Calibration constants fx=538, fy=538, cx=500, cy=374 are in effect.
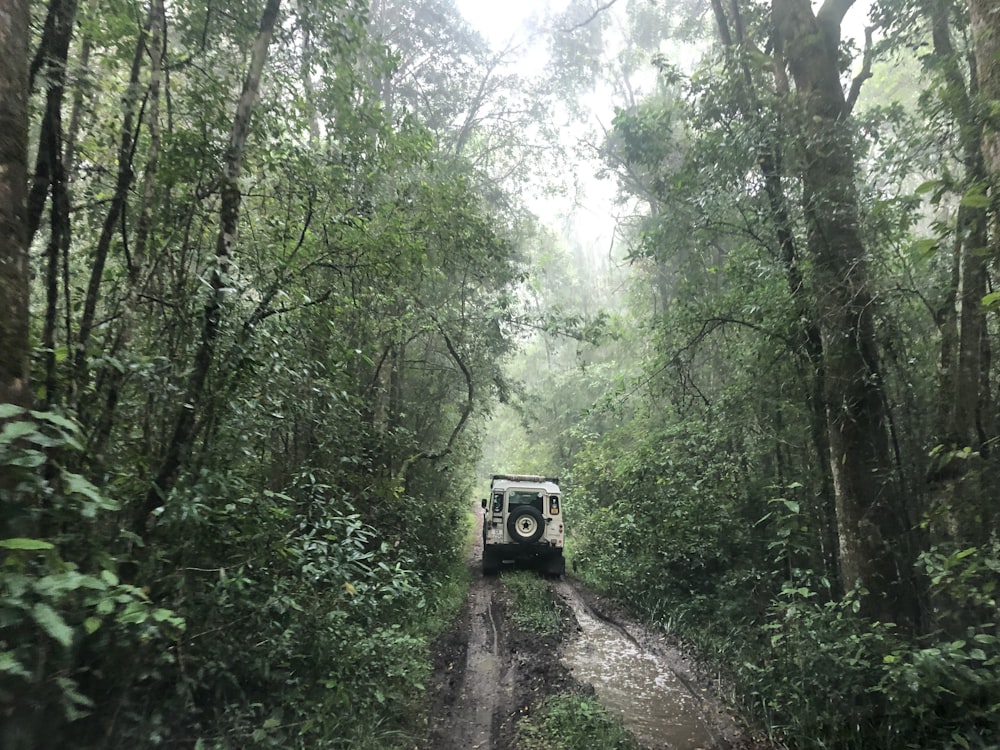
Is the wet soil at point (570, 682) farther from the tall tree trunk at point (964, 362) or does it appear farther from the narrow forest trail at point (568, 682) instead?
the tall tree trunk at point (964, 362)

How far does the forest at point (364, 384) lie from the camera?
3041 mm

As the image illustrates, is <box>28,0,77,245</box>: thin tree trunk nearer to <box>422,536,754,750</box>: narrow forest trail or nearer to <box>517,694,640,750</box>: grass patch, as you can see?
<box>422,536,754,750</box>: narrow forest trail

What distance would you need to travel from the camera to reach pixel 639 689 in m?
5.90

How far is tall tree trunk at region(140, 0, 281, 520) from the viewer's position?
3.63 metres

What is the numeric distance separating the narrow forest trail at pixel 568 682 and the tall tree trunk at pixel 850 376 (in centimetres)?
202

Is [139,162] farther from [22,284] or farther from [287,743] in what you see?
[287,743]

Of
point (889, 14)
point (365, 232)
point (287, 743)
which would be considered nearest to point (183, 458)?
point (287, 743)

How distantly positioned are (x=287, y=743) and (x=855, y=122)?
8095 mm

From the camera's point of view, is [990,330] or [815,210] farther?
[815,210]

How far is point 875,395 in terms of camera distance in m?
5.43

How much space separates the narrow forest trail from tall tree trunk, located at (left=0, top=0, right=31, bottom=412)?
13.7 ft

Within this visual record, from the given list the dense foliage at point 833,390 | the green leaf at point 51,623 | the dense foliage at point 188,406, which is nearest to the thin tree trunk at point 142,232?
the dense foliage at point 188,406

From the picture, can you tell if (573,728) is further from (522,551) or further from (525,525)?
(522,551)

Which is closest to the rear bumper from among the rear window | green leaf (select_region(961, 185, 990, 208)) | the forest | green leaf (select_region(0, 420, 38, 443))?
the rear window
